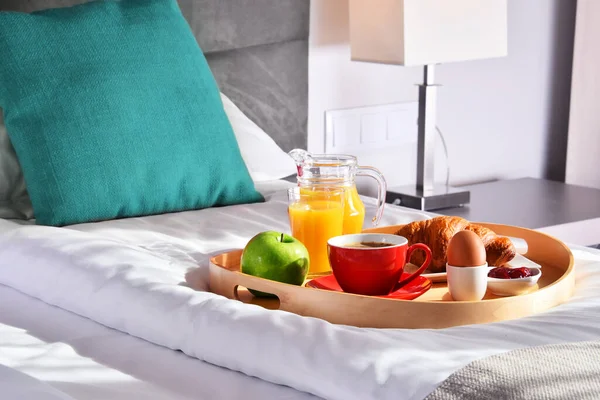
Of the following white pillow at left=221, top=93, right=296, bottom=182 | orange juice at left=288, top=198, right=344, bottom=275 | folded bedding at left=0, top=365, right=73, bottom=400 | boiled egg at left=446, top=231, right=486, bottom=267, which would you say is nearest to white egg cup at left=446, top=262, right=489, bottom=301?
boiled egg at left=446, top=231, right=486, bottom=267

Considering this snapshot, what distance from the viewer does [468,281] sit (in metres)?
1.23

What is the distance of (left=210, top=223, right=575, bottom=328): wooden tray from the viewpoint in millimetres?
1152

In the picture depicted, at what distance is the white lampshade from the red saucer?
3.49ft

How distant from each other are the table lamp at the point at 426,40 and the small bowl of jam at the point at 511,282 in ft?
3.57

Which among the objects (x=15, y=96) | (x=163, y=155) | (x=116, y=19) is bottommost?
(x=163, y=155)

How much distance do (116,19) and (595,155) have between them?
5.94ft

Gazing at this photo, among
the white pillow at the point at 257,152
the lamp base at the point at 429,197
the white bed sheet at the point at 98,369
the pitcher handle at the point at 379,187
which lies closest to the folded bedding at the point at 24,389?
the white bed sheet at the point at 98,369

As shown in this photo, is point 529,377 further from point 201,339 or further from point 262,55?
point 262,55

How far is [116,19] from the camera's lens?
187cm

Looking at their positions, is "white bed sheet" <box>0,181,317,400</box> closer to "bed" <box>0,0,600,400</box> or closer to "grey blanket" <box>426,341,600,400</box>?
"bed" <box>0,0,600,400</box>

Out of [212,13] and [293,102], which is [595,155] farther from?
[212,13]

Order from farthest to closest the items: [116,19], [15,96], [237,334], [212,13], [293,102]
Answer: [293,102] < [212,13] < [116,19] < [15,96] < [237,334]

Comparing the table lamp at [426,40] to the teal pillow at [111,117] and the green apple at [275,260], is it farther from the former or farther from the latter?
the green apple at [275,260]

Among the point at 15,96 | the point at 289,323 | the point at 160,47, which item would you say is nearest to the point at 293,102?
the point at 160,47
